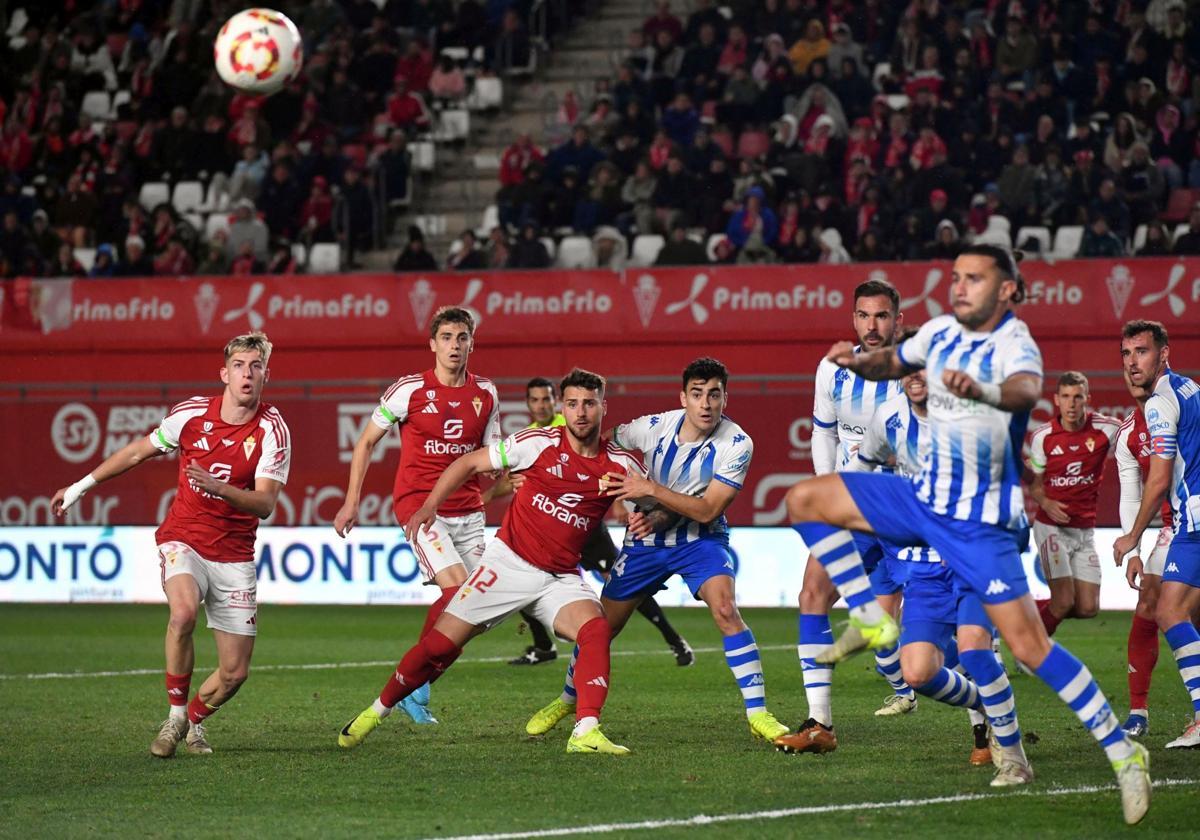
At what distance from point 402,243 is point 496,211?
178 cm

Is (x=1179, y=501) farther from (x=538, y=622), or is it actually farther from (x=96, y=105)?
(x=96, y=105)

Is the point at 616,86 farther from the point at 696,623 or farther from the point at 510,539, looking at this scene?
the point at 510,539

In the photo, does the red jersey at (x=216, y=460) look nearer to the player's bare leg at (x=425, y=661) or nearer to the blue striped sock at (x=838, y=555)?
the player's bare leg at (x=425, y=661)

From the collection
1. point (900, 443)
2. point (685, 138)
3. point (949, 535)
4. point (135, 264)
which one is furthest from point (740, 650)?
point (135, 264)

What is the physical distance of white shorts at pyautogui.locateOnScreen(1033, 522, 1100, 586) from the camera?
11523 millimetres

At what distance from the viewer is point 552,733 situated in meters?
9.49

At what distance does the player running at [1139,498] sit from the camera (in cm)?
875

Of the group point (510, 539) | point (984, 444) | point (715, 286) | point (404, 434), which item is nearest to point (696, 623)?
point (715, 286)

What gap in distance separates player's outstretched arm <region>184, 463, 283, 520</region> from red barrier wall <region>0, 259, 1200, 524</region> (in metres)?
10.4

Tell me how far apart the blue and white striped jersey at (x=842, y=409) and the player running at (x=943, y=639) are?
2.83 ft

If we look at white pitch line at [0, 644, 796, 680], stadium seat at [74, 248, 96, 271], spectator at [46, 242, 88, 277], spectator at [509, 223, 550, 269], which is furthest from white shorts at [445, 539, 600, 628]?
stadium seat at [74, 248, 96, 271]

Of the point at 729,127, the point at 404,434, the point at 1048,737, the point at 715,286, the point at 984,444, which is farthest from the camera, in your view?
the point at 729,127

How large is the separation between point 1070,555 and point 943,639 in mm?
3961

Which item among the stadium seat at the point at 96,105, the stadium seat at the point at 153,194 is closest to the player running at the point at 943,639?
the stadium seat at the point at 153,194
